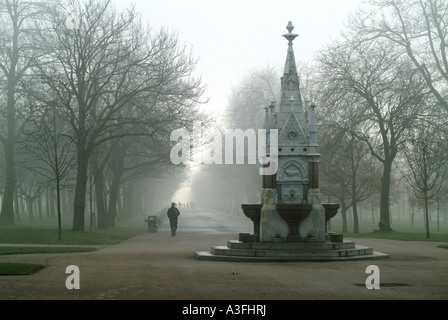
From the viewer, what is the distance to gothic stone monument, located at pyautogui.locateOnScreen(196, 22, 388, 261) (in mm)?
21688

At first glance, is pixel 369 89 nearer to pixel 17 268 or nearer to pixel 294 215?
pixel 294 215

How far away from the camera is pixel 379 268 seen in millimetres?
17828

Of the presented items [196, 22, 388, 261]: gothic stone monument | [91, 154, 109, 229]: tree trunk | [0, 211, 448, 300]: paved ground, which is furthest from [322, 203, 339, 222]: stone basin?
[91, 154, 109, 229]: tree trunk

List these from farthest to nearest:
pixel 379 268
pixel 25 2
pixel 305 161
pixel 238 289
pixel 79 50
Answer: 1. pixel 25 2
2. pixel 79 50
3. pixel 305 161
4. pixel 379 268
5. pixel 238 289

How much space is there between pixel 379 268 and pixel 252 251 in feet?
14.4

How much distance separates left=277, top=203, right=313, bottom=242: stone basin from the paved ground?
8.67 ft

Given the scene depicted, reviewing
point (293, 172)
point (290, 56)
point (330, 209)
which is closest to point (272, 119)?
point (293, 172)

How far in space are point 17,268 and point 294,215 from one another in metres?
9.00

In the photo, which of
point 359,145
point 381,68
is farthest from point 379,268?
point 359,145

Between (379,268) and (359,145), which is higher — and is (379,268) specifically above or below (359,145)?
below

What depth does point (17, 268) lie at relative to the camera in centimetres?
1639

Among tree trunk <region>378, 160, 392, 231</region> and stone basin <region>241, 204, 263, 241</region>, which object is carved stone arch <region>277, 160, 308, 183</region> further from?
tree trunk <region>378, 160, 392, 231</region>

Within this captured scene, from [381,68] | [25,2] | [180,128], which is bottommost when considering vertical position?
[180,128]
